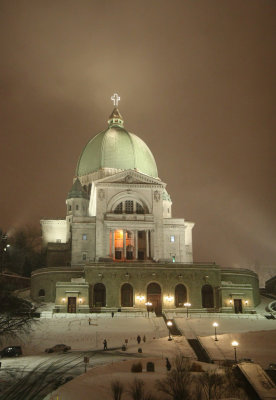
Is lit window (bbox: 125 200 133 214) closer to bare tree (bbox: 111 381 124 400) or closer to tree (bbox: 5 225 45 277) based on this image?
tree (bbox: 5 225 45 277)

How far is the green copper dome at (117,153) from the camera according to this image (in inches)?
3691

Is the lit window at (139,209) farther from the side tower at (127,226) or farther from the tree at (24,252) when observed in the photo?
the tree at (24,252)

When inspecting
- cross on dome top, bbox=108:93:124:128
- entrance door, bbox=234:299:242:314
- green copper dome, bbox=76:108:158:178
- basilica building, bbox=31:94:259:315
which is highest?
cross on dome top, bbox=108:93:124:128

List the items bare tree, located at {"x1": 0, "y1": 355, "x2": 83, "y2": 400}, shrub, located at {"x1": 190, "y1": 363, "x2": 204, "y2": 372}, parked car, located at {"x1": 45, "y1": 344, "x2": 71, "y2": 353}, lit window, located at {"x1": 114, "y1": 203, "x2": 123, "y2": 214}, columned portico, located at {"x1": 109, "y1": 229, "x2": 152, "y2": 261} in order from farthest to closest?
lit window, located at {"x1": 114, "y1": 203, "x2": 123, "y2": 214} → columned portico, located at {"x1": 109, "y1": 229, "x2": 152, "y2": 261} → parked car, located at {"x1": 45, "y1": 344, "x2": 71, "y2": 353} → shrub, located at {"x1": 190, "y1": 363, "x2": 204, "y2": 372} → bare tree, located at {"x1": 0, "y1": 355, "x2": 83, "y2": 400}

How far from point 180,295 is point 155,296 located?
339cm

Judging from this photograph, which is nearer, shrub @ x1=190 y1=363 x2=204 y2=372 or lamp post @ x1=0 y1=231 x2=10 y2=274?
shrub @ x1=190 y1=363 x2=204 y2=372

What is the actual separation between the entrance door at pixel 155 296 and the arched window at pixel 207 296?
19.5 feet

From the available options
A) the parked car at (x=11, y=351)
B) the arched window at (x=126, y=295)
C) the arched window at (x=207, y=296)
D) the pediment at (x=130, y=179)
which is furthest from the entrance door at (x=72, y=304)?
the parked car at (x=11, y=351)

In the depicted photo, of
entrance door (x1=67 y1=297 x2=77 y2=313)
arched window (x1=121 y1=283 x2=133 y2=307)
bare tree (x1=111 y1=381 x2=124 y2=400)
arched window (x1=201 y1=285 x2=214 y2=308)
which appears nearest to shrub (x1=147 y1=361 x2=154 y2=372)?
bare tree (x1=111 y1=381 x2=124 y2=400)

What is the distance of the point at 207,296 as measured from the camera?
233 ft

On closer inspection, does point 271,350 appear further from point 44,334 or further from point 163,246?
point 163,246

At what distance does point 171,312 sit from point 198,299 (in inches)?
218

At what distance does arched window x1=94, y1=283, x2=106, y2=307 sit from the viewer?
226 ft

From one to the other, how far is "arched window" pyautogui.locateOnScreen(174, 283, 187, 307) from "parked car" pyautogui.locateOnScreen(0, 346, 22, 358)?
30.8m
